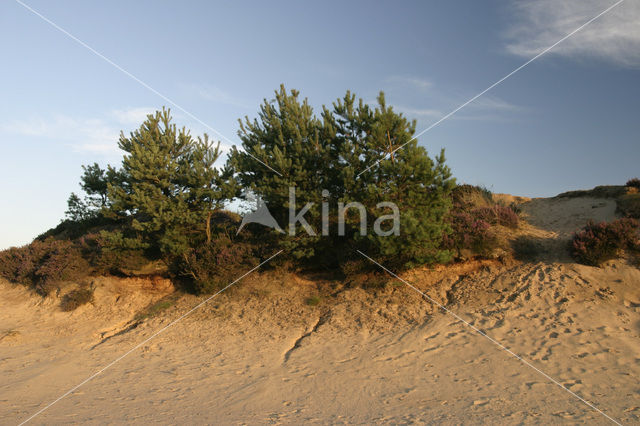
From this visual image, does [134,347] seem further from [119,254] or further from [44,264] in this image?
[44,264]

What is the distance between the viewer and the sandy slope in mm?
7453

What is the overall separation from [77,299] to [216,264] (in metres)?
5.74

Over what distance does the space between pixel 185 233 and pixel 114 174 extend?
15.8ft

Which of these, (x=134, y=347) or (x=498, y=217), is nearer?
(x=134, y=347)

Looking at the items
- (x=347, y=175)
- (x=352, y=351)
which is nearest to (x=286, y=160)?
(x=347, y=175)

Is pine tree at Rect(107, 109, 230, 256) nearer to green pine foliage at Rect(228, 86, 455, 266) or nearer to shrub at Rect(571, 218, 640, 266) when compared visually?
green pine foliage at Rect(228, 86, 455, 266)

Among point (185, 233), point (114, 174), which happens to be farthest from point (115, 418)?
point (114, 174)

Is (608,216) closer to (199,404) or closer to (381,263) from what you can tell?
(381,263)

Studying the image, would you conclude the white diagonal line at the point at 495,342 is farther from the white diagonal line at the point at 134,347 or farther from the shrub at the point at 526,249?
the white diagonal line at the point at 134,347

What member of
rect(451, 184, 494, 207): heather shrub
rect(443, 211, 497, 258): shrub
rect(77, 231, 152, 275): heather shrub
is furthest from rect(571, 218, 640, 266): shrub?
rect(77, 231, 152, 275): heather shrub

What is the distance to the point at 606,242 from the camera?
500 inches

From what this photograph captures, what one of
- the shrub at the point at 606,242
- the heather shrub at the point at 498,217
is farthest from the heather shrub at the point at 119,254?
the shrub at the point at 606,242

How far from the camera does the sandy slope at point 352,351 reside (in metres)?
7.45

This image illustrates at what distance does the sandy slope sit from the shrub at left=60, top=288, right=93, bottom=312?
0.42 m
